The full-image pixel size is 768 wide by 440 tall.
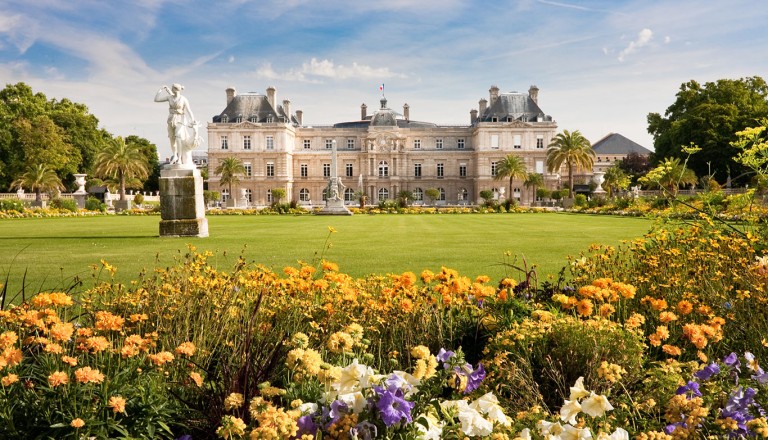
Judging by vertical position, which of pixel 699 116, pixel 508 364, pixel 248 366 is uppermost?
pixel 699 116

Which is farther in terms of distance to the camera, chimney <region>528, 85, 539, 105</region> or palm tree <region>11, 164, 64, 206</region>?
chimney <region>528, 85, 539, 105</region>

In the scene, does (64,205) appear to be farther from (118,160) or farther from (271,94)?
(271,94)

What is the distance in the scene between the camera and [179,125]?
16828 mm

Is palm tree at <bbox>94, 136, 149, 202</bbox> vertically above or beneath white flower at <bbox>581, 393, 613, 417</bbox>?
above

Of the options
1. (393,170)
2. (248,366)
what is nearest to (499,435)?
(248,366)

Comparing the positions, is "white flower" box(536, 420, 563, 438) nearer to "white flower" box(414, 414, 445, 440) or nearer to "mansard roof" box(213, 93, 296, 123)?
"white flower" box(414, 414, 445, 440)

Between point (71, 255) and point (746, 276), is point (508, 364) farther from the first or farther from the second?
point (71, 255)

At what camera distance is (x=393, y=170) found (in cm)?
7406

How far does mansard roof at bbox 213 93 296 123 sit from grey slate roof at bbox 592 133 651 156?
6339 cm

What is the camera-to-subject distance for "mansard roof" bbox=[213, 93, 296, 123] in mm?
71562

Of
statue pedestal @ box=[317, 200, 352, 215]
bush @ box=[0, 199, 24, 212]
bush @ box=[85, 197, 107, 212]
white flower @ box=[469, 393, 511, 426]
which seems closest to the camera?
white flower @ box=[469, 393, 511, 426]

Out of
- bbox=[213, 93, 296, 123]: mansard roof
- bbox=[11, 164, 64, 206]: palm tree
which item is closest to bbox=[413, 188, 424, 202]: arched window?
bbox=[213, 93, 296, 123]: mansard roof

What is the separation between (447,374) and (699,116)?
2074 inches

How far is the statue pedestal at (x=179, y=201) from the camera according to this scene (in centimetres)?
1667
